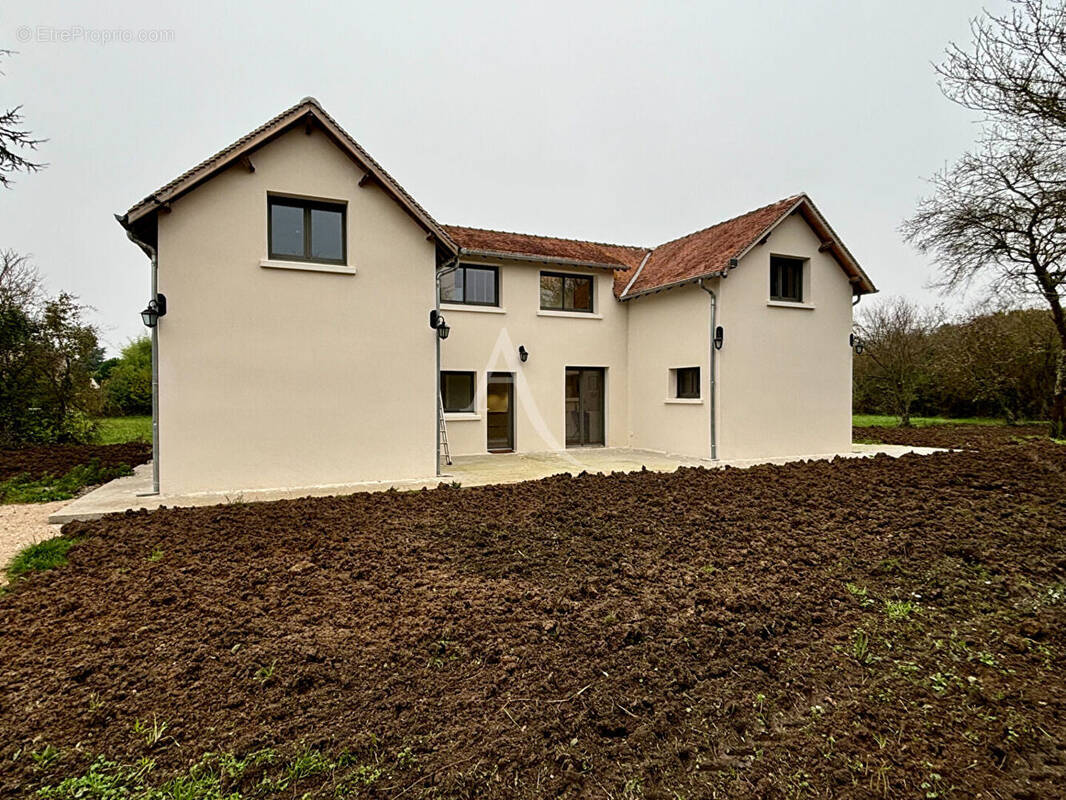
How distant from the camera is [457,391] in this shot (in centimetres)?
1416

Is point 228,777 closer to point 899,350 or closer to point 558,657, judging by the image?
point 558,657

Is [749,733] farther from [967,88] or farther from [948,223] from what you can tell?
[948,223]

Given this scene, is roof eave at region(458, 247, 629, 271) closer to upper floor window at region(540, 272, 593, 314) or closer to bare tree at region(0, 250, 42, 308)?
upper floor window at region(540, 272, 593, 314)

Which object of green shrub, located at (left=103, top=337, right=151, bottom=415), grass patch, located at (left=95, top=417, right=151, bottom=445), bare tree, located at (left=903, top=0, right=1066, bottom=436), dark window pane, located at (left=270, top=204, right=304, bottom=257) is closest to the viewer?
bare tree, located at (left=903, top=0, right=1066, bottom=436)

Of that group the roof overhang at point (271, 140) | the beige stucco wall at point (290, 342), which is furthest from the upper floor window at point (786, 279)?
the beige stucco wall at point (290, 342)

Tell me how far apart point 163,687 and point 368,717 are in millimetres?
1266

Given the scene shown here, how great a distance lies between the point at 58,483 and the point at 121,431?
965 cm

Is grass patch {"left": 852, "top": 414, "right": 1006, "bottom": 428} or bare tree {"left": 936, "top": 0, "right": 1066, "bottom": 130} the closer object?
bare tree {"left": 936, "top": 0, "right": 1066, "bottom": 130}

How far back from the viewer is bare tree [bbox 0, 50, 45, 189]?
30.6 feet

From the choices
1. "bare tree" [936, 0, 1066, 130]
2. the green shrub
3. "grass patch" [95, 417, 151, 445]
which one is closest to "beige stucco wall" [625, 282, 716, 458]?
"bare tree" [936, 0, 1066, 130]

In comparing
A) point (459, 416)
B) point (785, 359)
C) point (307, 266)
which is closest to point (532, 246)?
point (459, 416)

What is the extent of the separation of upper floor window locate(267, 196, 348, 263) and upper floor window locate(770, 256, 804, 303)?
33.4 feet

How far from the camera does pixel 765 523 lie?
21.1ft

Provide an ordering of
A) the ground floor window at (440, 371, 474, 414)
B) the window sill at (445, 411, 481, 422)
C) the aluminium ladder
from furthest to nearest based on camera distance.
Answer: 1. the ground floor window at (440, 371, 474, 414)
2. the window sill at (445, 411, 481, 422)
3. the aluminium ladder
